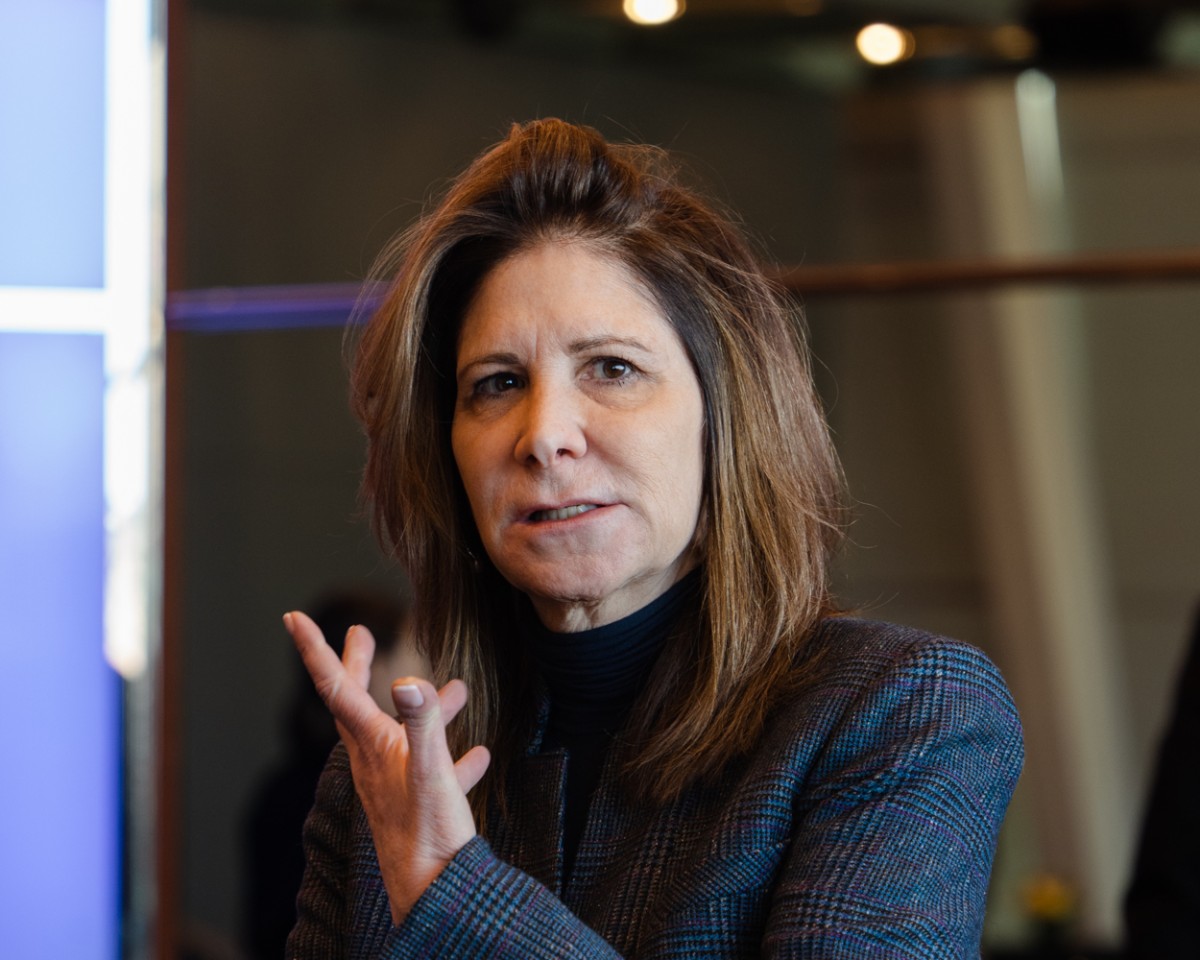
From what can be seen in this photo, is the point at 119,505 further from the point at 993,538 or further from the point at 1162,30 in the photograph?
the point at 1162,30

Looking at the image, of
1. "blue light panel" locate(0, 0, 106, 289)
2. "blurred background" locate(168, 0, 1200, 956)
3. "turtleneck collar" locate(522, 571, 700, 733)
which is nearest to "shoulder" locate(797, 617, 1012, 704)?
"turtleneck collar" locate(522, 571, 700, 733)

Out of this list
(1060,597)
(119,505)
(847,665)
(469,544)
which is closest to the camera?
(847,665)

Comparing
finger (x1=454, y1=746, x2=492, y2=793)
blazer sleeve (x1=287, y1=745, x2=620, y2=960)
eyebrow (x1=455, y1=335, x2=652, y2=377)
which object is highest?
eyebrow (x1=455, y1=335, x2=652, y2=377)

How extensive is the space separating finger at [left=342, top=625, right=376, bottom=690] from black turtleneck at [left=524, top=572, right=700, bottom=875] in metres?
0.26

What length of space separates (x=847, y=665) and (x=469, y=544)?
50cm

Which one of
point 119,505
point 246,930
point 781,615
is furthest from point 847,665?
point 246,930

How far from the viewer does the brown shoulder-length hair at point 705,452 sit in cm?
142

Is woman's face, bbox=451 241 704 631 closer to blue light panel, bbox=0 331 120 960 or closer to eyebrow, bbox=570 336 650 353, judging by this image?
eyebrow, bbox=570 336 650 353

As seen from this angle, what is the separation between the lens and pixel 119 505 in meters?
3.97

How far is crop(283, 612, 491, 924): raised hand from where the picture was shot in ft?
3.77

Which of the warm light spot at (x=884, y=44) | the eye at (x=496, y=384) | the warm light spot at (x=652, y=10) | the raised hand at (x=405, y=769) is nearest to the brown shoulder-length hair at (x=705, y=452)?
the eye at (x=496, y=384)

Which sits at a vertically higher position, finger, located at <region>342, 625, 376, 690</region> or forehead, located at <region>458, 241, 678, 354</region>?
forehead, located at <region>458, 241, 678, 354</region>

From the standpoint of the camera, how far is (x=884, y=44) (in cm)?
502

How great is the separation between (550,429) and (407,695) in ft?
1.18
